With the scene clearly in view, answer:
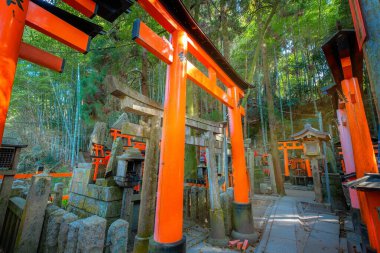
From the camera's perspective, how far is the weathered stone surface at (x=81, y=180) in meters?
5.16

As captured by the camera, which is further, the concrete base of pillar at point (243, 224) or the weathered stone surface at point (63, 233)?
the concrete base of pillar at point (243, 224)

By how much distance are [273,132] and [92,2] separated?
31.7ft

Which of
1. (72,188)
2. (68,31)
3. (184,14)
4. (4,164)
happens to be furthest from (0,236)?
(184,14)

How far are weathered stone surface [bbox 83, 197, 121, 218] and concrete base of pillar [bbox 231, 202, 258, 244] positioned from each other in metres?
2.92

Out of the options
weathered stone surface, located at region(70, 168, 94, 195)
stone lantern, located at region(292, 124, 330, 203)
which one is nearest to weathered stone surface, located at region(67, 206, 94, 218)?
weathered stone surface, located at region(70, 168, 94, 195)

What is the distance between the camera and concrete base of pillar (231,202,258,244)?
13.8 feet

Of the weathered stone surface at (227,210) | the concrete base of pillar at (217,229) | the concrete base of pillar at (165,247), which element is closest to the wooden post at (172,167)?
the concrete base of pillar at (165,247)

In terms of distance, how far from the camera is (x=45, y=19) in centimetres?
209

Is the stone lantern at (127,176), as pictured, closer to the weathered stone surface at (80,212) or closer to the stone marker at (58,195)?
the weathered stone surface at (80,212)

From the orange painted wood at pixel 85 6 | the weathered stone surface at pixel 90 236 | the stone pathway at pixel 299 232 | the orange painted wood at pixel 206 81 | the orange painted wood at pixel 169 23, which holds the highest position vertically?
the orange painted wood at pixel 169 23

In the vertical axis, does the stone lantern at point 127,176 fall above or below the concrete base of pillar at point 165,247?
above

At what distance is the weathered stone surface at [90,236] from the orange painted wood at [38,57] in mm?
2349

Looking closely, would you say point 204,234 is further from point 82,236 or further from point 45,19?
point 45,19

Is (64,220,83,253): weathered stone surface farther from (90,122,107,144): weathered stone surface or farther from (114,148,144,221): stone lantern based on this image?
(90,122,107,144): weathered stone surface
